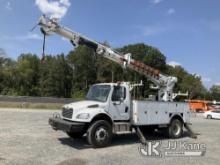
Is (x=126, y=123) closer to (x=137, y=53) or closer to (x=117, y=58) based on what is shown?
(x=117, y=58)

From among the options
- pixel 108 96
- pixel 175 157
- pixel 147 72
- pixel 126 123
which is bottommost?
pixel 175 157

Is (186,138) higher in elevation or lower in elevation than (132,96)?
lower

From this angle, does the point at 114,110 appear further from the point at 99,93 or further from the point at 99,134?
the point at 99,134

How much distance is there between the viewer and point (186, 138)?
1683cm

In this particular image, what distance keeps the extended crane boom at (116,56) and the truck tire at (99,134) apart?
16.2 feet

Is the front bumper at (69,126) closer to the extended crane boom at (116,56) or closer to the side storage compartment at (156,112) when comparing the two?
the side storage compartment at (156,112)

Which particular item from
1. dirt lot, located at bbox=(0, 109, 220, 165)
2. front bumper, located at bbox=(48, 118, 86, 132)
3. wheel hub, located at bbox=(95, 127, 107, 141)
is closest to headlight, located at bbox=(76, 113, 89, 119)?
front bumper, located at bbox=(48, 118, 86, 132)

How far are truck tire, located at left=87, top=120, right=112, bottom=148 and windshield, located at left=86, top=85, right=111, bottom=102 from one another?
111 cm

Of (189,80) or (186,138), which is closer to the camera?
(186,138)

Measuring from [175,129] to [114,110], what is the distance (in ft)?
14.4

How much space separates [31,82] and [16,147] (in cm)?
8194

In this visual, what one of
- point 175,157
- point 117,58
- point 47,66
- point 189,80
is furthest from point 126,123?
point 189,80

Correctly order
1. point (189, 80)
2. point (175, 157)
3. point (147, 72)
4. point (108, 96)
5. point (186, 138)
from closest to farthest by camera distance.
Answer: point (175, 157) < point (108, 96) < point (186, 138) < point (147, 72) < point (189, 80)

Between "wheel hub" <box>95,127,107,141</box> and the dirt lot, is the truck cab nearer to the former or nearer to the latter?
"wheel hub" <box>95,127,107,141</box>
